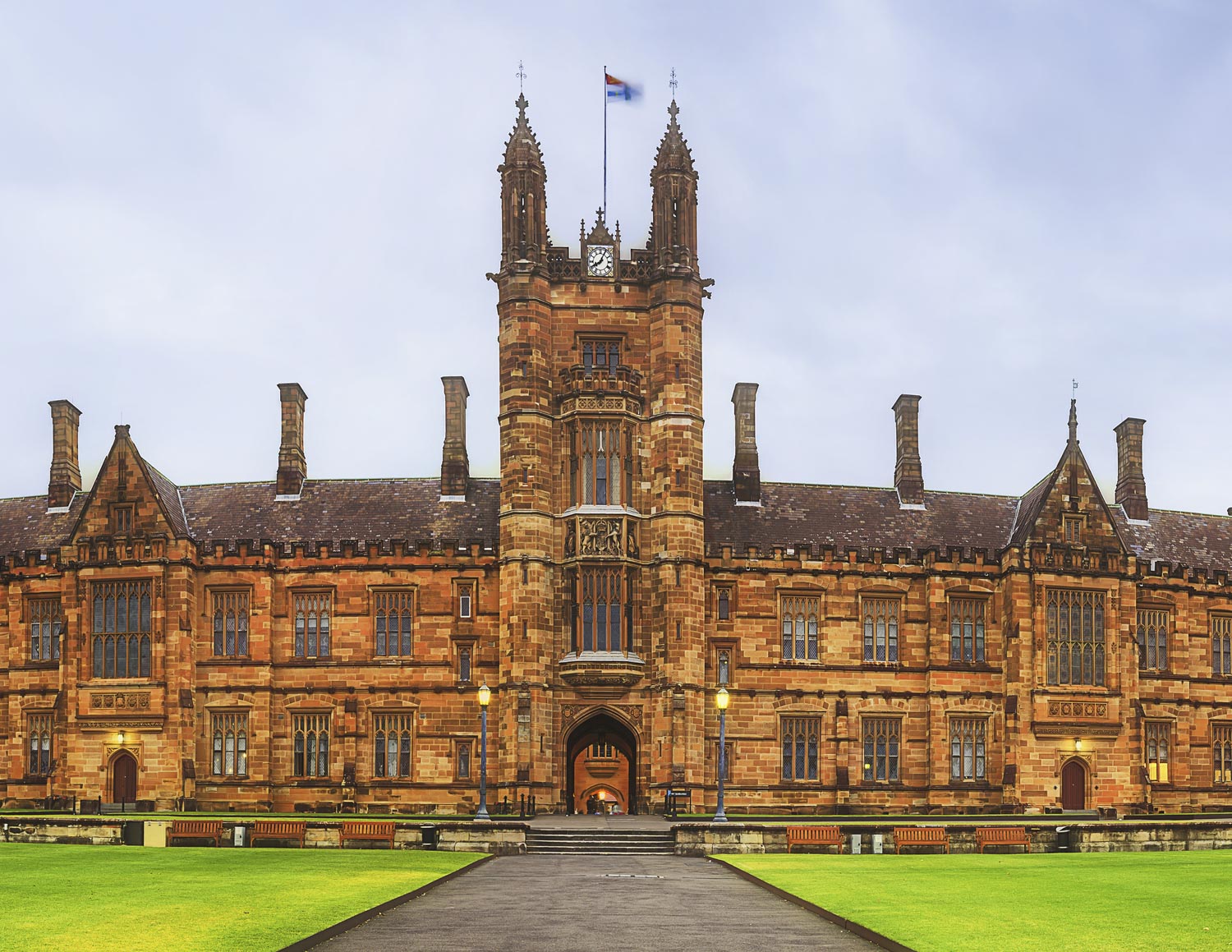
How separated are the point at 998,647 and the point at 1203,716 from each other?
973cm

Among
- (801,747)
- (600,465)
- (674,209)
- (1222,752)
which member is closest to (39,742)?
(600,465)

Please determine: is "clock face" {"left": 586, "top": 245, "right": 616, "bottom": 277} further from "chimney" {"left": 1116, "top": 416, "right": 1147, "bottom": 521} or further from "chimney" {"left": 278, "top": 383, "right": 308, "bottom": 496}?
"chimney" {"left": 1116, "top": 416, "right": 1147, "bottom": 521}

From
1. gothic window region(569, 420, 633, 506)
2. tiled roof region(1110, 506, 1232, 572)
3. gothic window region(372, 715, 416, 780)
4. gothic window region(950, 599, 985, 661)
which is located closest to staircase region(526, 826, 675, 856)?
gothic window region(372, 715, 416, 780)

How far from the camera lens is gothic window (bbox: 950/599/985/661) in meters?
54.1

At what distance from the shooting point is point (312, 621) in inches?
2085

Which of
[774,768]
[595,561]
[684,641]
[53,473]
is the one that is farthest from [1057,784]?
[53,473]

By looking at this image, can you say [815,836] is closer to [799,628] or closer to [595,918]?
[595,918]

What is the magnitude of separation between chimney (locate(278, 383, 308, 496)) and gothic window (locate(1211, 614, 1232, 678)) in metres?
37.2

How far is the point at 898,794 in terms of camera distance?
174ft

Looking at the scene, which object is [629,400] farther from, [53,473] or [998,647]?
[53,473]

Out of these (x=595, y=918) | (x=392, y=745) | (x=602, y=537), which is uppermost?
(x=602, y=537)

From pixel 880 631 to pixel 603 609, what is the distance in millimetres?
10842

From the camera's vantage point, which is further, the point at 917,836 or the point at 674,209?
the point at 674,209

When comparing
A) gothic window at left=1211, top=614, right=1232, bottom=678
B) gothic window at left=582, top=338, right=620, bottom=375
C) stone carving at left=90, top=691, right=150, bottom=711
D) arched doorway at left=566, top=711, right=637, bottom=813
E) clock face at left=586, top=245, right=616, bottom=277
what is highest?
clock face at left=586, top=245, right=616, bottom=277
